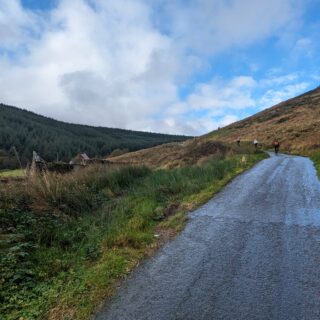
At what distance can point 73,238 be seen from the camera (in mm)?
7227

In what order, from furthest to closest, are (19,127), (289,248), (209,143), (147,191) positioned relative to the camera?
(19,127)
(209,143)
(147,191)
(289,248)

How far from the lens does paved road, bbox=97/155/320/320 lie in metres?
4.36

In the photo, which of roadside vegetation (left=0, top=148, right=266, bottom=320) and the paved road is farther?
roadside vegetation (left=0, top=148, right=266, bottom=320)

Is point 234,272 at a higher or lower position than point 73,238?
lower

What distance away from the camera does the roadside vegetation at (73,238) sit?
480cm

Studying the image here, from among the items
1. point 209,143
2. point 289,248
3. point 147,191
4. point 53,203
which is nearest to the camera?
point 289,248

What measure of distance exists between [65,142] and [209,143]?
110 m

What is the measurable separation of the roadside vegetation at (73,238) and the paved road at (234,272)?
17.8 inches

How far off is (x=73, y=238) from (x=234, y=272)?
11.2 ft

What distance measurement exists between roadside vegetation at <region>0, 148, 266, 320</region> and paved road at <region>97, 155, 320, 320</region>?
0.45m

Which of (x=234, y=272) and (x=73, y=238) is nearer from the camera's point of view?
(x=234, y=272)

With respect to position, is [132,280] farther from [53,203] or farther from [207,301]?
[53,203]

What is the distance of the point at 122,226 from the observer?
7.78 metres

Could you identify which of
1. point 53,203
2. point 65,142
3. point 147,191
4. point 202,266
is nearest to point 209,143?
point 147,191
